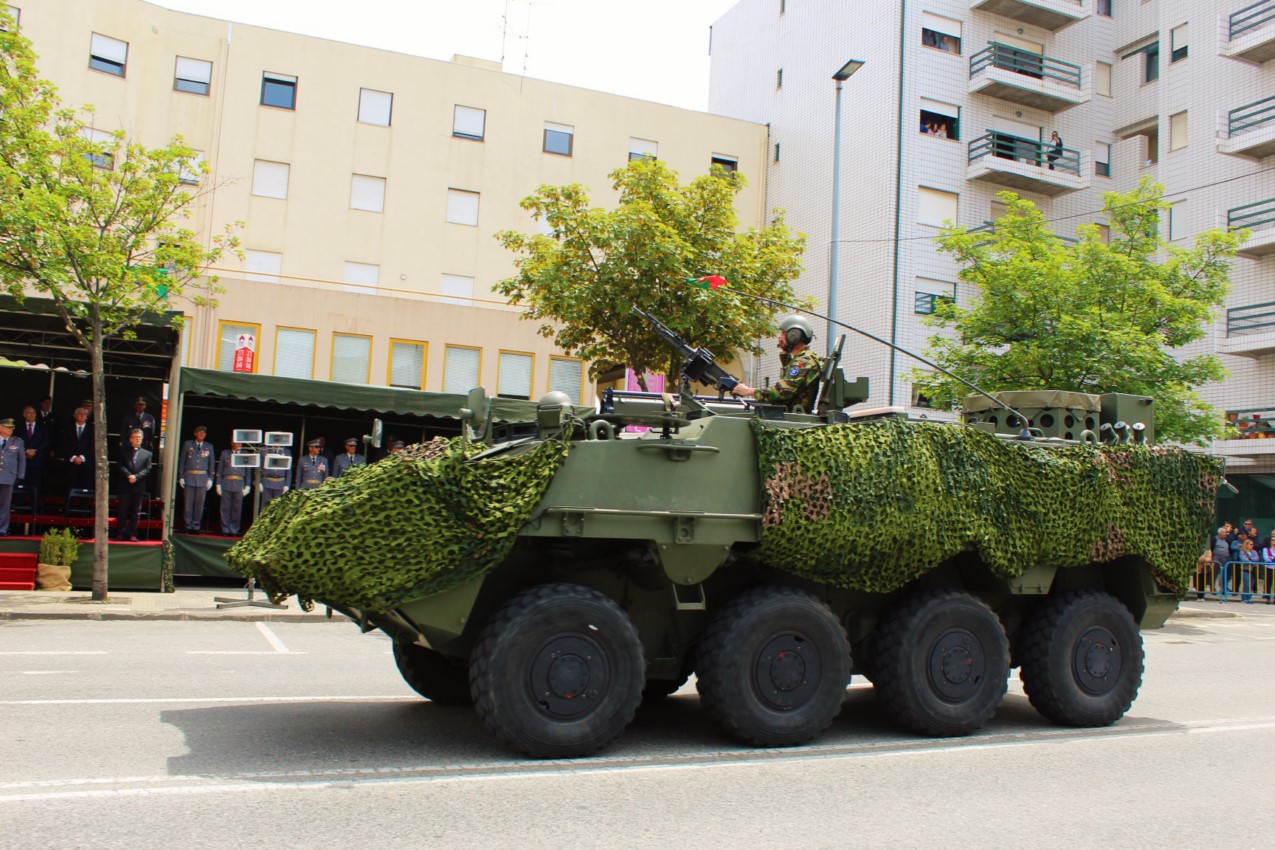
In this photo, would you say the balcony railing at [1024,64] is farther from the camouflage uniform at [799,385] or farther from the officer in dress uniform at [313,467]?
the camouflage uniform at [799,385]

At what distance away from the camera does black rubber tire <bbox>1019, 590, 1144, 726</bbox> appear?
25.5 feet

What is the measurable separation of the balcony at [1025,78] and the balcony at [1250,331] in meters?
7.55

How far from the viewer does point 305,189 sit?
28844 mm

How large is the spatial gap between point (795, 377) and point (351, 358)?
63.2 ft

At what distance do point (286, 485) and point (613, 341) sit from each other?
6682mm

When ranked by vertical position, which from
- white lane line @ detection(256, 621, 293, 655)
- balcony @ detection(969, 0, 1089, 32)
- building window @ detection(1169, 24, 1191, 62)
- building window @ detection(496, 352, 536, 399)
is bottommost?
white lane line @ detection(256, 621, 293, 655)

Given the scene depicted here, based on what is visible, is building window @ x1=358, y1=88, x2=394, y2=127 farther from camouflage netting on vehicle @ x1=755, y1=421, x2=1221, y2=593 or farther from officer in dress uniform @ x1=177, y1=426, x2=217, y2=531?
camouflage netting on vehicle @ x1=755, y1=421, x2=1221, y2=593

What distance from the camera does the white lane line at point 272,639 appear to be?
1110cm

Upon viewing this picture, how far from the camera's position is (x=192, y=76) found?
2806 cm

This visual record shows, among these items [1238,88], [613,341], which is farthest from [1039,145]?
[613,341]

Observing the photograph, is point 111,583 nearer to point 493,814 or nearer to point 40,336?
point 40,336

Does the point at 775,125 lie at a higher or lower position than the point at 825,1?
lower

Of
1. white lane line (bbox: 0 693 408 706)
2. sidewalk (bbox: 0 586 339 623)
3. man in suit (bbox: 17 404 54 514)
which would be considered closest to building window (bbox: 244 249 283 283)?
man in suit (bbox: 17 404 54 514)

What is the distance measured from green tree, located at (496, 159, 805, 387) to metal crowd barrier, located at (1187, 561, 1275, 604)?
11.9 m
